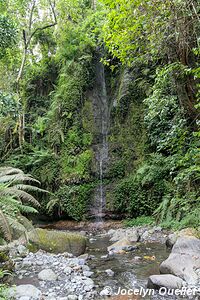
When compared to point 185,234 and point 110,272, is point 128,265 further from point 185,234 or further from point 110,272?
point 185,234

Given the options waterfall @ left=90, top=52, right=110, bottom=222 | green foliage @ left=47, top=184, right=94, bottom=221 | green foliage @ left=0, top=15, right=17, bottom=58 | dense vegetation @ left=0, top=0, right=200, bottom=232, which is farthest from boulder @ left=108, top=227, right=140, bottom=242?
green foliage @ left=0, top=15, right=17, bottom=58

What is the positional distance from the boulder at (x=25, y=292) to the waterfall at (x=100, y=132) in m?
5.71

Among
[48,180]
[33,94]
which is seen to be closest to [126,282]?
[48,180]

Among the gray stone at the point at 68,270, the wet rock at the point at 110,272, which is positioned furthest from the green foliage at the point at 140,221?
the gray stone at the point at 68,270

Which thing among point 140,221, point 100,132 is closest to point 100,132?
point 100,132

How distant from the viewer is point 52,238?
567cm

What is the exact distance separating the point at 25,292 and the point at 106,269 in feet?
5.52

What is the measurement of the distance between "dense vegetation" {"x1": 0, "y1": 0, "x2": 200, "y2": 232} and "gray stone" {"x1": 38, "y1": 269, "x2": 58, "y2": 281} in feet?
5.46

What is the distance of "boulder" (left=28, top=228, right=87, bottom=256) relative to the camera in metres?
5.52

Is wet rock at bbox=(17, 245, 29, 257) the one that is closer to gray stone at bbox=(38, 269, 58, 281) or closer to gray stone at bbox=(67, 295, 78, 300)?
gray stone at bbox=(38, 269, 58, 281)

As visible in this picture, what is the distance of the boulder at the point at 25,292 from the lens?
3.25m

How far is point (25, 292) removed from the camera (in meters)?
3.35

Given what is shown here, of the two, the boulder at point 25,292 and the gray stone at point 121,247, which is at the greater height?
the boulder at point 25,292

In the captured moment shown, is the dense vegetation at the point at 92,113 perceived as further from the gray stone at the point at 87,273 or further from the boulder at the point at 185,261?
the gray stone at the point at 87,273
